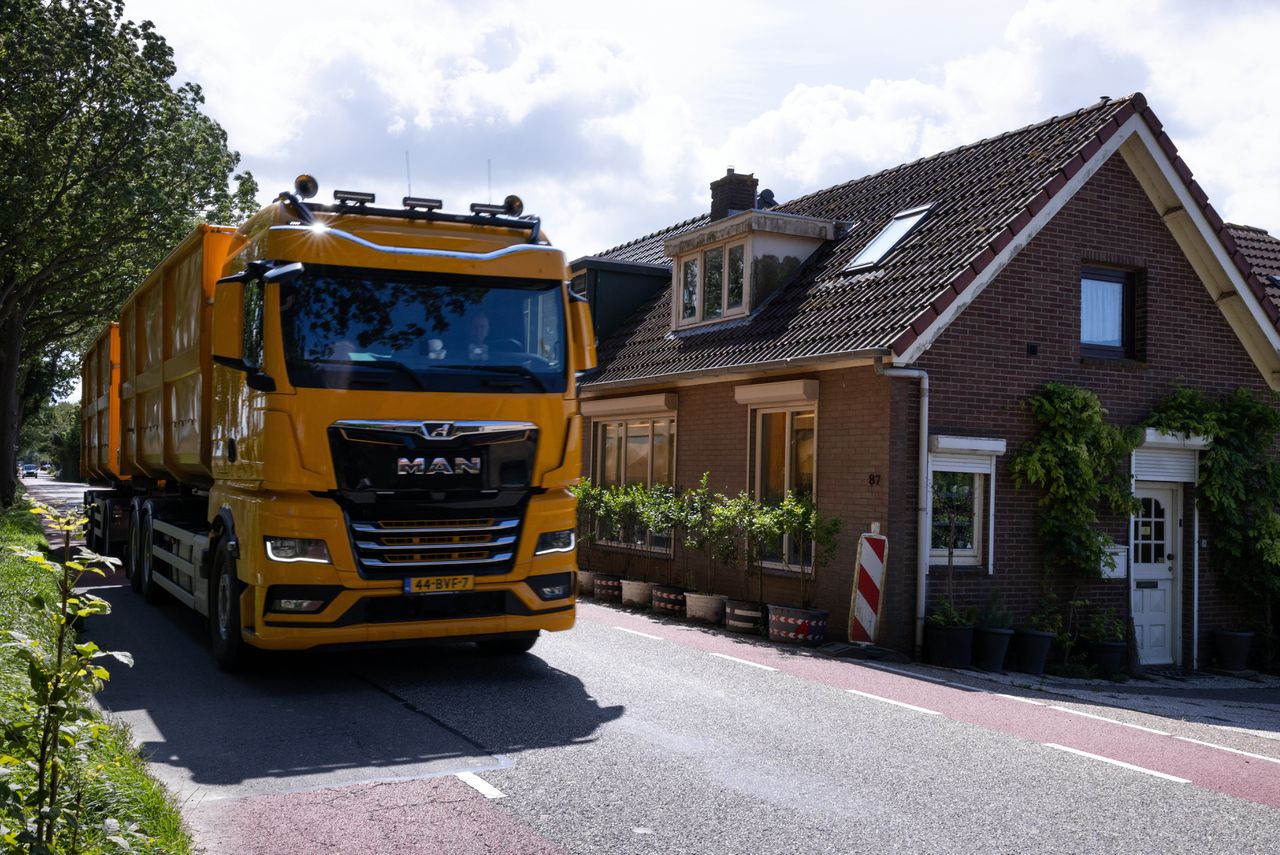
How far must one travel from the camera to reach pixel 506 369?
8.91 m

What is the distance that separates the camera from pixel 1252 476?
51.0 ft

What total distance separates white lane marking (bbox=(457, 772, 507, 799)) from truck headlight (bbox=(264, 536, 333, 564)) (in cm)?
249

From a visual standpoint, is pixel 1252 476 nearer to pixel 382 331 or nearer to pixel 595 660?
pixel 595 660

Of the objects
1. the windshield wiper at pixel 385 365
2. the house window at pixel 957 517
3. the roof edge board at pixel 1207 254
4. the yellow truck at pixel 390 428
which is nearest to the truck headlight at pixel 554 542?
the yellow truck at pixel 390 428

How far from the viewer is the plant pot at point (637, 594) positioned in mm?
16031

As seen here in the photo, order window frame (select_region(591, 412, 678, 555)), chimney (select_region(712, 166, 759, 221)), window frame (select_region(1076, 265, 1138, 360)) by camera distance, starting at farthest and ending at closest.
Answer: chimney (select_region(712, 166, 759, 221)) < window frame (select_region(591, 412, 678, 555)) < window frame (select_region(1076, 265, 1138, 360))

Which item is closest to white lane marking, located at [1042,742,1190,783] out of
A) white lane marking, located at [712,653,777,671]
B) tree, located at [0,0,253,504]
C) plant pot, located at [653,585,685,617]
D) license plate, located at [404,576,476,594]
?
white lane marking, located at [712,653,777,671]

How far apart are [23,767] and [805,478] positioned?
11308 mm

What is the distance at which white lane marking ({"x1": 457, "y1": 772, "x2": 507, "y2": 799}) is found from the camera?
20.0 ft

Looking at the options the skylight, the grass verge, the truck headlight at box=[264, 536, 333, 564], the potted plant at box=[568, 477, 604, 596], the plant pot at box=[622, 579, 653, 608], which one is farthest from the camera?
the potted plant at box=[568, 477, 604, 596]

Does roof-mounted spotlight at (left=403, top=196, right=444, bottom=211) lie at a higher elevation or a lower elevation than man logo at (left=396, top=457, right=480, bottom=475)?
higher

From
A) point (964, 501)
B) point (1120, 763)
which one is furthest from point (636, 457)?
point (1120, 763)

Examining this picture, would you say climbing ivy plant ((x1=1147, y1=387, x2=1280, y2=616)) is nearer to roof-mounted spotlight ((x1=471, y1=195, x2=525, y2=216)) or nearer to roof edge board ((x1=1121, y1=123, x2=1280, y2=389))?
roof edge board ((x1=1121, y1=123, x2=1280, y2=389))

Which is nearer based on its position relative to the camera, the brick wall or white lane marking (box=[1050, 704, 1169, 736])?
white lane marking (box=[1050, 704, 1169, 736])
